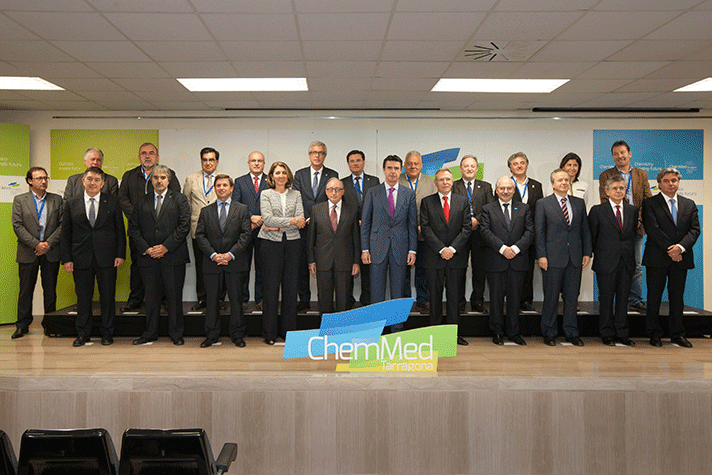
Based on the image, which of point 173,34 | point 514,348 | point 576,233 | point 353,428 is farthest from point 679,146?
point 173,34

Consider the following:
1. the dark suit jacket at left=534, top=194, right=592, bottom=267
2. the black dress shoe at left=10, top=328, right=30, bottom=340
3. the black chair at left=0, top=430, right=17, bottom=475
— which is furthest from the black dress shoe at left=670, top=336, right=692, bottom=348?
the black dress shoe at left=10, top=328, right=30, bottom=340

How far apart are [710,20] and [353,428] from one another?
4059 millimetres

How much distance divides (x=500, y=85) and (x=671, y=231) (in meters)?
2.35

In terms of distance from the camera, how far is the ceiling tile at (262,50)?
13.6 feet

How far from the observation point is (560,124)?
6.77 m

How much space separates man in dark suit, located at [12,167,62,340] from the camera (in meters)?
5.13

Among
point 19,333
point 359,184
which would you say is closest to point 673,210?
point 359,184

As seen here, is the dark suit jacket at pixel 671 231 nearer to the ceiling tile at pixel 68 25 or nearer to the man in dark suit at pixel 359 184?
the man in dark suit at pixel 359 184

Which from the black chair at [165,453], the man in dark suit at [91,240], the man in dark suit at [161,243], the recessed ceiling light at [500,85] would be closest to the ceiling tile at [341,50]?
the recessed ceiling light at [500,85]

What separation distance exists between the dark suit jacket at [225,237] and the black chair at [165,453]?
2.71 metres

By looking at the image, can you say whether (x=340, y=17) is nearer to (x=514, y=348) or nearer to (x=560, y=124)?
(x=514, y=348)

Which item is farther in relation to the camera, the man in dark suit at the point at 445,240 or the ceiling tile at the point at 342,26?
the man in dark suit at the point at 445,240

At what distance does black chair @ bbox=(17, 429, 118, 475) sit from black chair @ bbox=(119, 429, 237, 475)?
0.26 ft

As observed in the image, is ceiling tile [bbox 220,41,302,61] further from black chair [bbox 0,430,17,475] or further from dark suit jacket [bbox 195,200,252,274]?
black chair [bbox 0,430,17,475]
